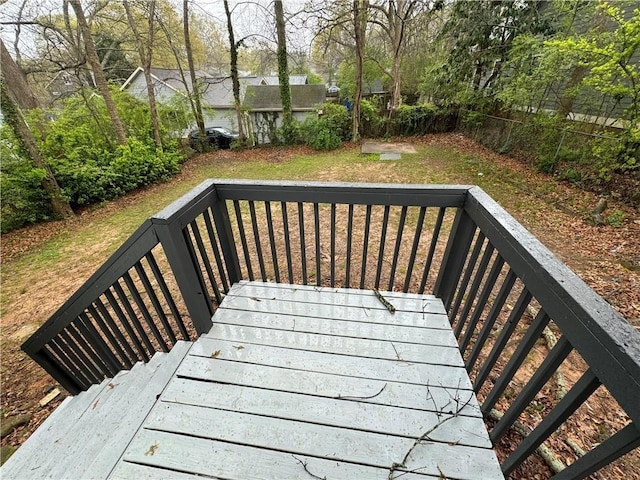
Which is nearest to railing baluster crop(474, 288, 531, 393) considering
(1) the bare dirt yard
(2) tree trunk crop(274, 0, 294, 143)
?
(1) the bare dirt yard

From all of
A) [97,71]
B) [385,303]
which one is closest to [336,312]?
[385,303]

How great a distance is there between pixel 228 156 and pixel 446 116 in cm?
873

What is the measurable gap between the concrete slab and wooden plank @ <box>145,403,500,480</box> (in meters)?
8.79

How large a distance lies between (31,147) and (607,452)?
28.9ft

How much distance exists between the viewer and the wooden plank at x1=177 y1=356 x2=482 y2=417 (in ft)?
4.49

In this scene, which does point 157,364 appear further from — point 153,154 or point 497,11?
point 497,11

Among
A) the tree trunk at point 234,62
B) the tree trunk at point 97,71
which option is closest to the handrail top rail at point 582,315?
the tree trunk at point 97,71

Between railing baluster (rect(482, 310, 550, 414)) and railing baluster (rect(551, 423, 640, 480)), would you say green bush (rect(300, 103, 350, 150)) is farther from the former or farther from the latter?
railing baluster (rect(551, 423, 640, 480))

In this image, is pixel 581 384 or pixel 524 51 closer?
pixel 581 384

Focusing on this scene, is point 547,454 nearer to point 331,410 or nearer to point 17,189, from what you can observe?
point 331,410

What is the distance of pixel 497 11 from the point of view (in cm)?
714

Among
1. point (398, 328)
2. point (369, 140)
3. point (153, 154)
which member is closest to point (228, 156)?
point (153, 154)

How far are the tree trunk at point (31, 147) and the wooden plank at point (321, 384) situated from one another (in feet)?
23.4

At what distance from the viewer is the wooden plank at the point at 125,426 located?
1176 mm
